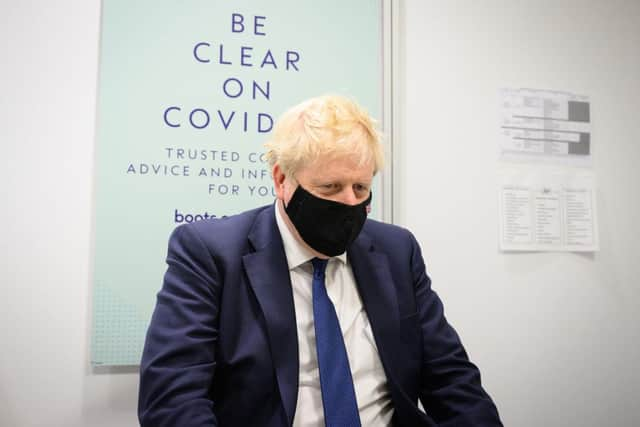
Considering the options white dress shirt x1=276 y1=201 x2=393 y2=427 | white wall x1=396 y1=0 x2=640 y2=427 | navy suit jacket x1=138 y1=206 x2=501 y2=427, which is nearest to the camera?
navy suit jacket x1=138 y1=206 x2=501 y2=427

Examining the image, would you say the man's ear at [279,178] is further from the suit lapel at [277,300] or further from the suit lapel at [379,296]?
the suit lapel at [379,296]

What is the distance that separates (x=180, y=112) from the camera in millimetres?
1420

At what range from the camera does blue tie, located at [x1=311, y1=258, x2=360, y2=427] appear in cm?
99

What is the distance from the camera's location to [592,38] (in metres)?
1.82

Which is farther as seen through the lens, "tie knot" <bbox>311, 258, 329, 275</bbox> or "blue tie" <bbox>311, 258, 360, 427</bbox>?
"tie knot" <bbox>311, 258, 329, 275</bbox>

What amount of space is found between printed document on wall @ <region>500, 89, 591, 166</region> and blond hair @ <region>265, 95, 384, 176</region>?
0.86m

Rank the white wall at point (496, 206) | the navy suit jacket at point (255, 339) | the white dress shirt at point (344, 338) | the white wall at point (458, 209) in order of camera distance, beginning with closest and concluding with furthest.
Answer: the navy suit jacket at point (255, 339), the white dress shirt at point (344, 338), the white wall at point (458, 209), the white wall at point (496, 206)

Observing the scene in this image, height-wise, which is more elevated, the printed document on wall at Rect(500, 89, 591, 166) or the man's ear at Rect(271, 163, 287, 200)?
the printed document on wall at Rect(500, 89, 591, 166)

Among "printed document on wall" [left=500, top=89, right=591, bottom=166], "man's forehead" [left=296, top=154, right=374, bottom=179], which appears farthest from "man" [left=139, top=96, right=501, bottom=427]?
"printed document on wall" [left=500, top=89, right=591, bottom=166]

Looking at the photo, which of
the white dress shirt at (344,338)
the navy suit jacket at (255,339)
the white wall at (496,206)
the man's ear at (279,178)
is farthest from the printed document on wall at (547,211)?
the man's ear at (279,178)

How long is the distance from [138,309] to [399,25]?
132 centimetres

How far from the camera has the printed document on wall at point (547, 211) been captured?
1.68 m

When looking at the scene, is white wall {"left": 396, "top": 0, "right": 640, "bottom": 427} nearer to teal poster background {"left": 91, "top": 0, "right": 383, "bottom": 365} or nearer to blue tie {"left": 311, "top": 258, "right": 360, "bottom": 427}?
teal poster background {"left": 91, "top": 0, "right": 383, "bottom": 365}

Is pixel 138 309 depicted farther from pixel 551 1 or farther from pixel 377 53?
pixel 551 1
